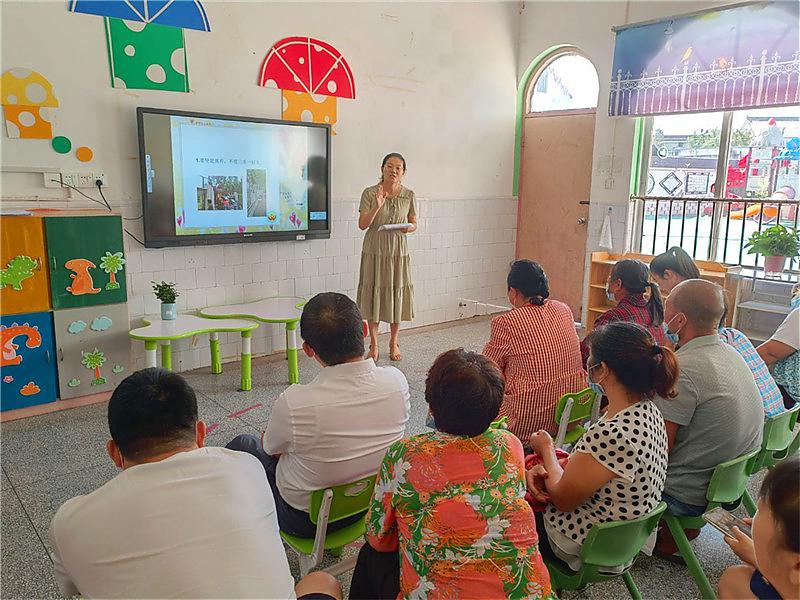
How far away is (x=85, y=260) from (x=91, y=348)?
22.4 inches

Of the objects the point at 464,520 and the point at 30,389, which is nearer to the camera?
the point at 464,520

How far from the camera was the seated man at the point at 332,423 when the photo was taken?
6.14ft

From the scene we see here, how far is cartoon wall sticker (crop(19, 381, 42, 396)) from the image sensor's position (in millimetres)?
3682

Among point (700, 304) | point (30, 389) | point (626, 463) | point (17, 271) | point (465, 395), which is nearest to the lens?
point (465, 395)

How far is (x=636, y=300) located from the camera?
299 cm

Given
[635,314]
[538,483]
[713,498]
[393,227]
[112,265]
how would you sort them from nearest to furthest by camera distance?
[538,483], [713,498], [635,314], [112,265], [393,227]

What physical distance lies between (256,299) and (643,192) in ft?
12.5

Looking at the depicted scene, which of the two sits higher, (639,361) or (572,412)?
(639,361)

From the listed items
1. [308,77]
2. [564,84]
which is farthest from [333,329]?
[564,84]

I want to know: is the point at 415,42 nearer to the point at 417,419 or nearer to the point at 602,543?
the point at 417,419

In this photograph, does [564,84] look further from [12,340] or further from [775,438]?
[12,340]

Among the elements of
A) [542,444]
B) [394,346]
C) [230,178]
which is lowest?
[394,346]

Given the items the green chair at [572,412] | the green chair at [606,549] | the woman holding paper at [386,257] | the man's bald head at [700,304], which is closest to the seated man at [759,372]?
the man's bald head at [700,304]

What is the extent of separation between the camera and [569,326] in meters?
2.69
